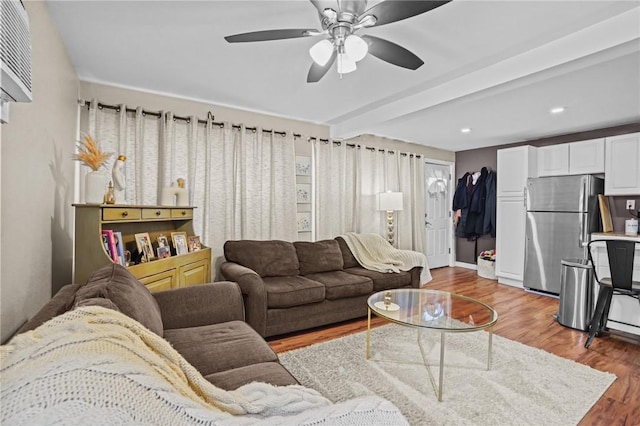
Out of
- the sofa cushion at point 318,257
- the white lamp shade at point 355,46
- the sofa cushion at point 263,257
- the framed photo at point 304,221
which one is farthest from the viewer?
the framed photo at point 304,221

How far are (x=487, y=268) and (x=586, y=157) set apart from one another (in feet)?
7.25

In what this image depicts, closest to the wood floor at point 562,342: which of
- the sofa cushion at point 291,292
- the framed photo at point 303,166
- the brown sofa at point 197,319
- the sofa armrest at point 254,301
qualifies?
the sofa armrest at point 254,301

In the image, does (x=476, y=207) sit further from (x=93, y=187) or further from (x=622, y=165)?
(x=93, y=187)

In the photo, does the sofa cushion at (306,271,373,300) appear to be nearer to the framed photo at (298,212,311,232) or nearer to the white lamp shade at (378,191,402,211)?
the framed photo at (298,212,311,232)

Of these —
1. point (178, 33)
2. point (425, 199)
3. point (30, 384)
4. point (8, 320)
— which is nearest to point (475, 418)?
point (30, 384)

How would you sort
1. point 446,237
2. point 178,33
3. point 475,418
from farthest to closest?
point 446,237 → point 178,33 → point 475,418

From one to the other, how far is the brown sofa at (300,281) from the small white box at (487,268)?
89.5 inches

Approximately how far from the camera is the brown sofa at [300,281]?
9.47 ft

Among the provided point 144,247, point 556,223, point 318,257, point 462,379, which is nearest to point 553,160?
point 556,223

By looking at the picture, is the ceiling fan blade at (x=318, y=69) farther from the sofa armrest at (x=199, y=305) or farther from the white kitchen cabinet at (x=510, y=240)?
the white kitchen cabinet at (x=510, y=240)

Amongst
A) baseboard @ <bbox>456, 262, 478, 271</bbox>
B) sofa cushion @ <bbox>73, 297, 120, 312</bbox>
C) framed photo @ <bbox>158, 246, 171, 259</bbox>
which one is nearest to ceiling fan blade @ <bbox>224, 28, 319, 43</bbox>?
sofa cushion @ <bbox>73, 297, 120, 312</bbox>

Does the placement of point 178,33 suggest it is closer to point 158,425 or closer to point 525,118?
point 158,425

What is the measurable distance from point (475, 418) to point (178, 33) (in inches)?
124

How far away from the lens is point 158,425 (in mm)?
577
